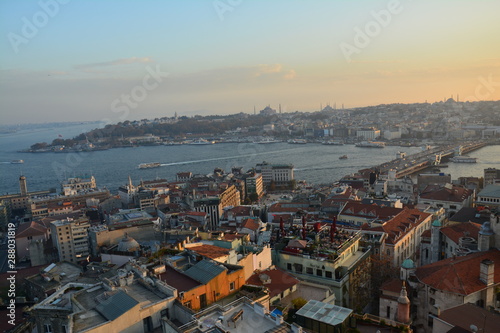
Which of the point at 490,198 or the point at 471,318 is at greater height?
the point at 471,318

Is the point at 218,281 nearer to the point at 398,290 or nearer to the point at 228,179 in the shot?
the point at 398,290

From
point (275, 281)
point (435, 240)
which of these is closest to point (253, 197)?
point (435, 240)

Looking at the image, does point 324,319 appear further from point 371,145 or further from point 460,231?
point 371,145

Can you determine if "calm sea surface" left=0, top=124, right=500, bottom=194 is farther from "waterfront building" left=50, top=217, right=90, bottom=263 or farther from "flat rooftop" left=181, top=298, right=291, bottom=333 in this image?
"flat rooftop" left=181, top=298, right=291, bottom=333

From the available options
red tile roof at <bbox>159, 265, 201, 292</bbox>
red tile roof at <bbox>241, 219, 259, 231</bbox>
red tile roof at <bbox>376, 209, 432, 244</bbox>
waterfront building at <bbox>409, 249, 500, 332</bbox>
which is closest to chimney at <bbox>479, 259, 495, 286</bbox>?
waterfront building at <bbox>409, 249, 500, 332</bbox>

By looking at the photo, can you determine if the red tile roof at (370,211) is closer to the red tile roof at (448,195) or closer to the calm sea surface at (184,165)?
the red tile roof at (448,195)
